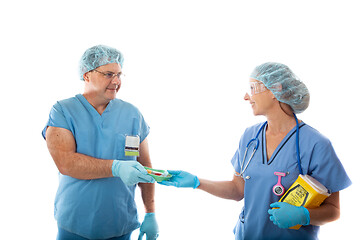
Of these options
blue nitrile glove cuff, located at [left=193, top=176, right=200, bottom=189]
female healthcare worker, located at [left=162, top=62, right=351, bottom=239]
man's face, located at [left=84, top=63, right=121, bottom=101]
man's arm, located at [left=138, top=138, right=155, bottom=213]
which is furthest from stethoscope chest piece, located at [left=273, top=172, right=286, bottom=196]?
man's face, located at [left=84, top=63, right=121, bottom=101]

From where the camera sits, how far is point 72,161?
62.4 inches

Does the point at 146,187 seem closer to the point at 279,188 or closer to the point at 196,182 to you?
the point at 196,182

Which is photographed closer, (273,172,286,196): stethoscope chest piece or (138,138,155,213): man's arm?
(273,172,286,196): stethoscope chest piece

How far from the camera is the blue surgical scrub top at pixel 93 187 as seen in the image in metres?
1.66

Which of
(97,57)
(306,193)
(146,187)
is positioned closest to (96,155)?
(146,187)

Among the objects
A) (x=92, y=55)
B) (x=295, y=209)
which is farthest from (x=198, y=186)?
(x=92, y=55)

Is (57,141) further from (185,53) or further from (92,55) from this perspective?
(185,53)

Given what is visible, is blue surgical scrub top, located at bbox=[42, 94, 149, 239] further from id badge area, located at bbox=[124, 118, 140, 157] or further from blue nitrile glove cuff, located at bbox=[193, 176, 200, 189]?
blue nitrile glove cuff, located at bbox=[193, 176, 200, 189]

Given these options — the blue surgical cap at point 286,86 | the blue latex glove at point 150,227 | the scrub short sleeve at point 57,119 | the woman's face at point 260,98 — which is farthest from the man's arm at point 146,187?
the blue surgical cap at point 286,86

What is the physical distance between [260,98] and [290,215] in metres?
0.59

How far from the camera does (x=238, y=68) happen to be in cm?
272

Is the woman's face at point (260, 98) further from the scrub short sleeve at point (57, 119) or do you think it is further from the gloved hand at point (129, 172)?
the scrub short sleeve at point (57, 119)

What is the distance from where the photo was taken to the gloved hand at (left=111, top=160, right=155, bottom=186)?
1.54 m

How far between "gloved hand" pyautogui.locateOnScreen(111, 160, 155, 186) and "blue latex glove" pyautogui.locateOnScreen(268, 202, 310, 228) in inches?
23.6
